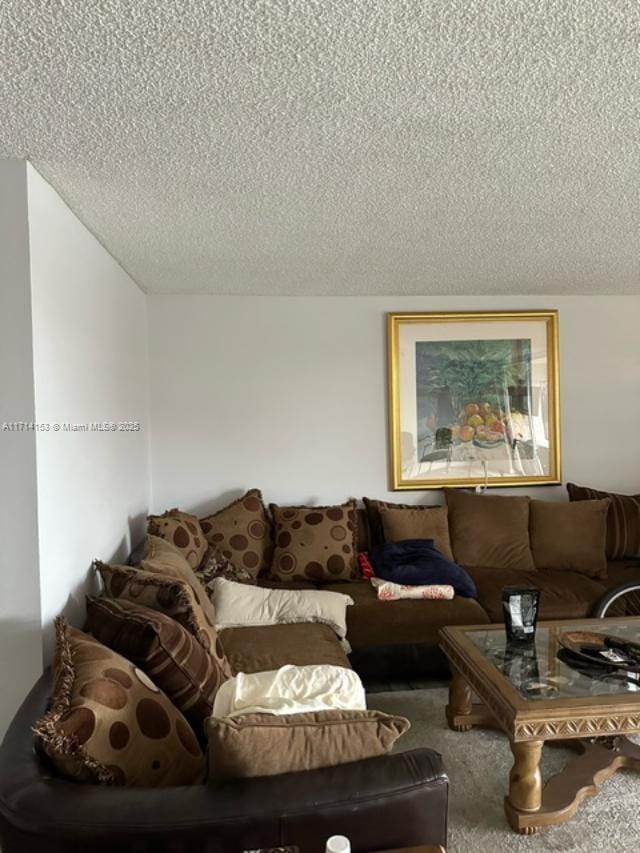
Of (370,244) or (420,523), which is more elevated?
(370,244)

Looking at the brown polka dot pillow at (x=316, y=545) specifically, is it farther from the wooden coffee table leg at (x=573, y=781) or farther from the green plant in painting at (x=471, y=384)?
the wooden coffee table leg at (x=573, y=781)

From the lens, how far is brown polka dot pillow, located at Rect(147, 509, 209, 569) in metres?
3.20

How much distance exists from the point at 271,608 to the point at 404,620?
0.69m

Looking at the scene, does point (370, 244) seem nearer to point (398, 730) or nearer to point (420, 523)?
point (420, 523)

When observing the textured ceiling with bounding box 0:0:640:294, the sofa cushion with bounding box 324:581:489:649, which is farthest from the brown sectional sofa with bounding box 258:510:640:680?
the textured ceiling with bounding box 0:0:640:294

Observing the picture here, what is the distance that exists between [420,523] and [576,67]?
2.78 meters

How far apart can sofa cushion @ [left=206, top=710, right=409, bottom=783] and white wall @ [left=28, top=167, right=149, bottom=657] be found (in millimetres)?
906

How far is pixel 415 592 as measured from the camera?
127 inches

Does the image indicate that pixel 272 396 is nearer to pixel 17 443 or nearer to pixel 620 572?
pixel 17 443

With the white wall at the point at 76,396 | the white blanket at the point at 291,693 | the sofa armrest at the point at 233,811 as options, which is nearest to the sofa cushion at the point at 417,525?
the white wall at the point at 76,396

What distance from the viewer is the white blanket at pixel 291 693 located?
55.3 inches

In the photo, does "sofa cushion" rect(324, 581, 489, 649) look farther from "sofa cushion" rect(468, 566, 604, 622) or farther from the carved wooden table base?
the carved wooden table base

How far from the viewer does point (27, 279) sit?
181 cm

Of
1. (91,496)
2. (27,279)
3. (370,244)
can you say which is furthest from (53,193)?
(370,244)
